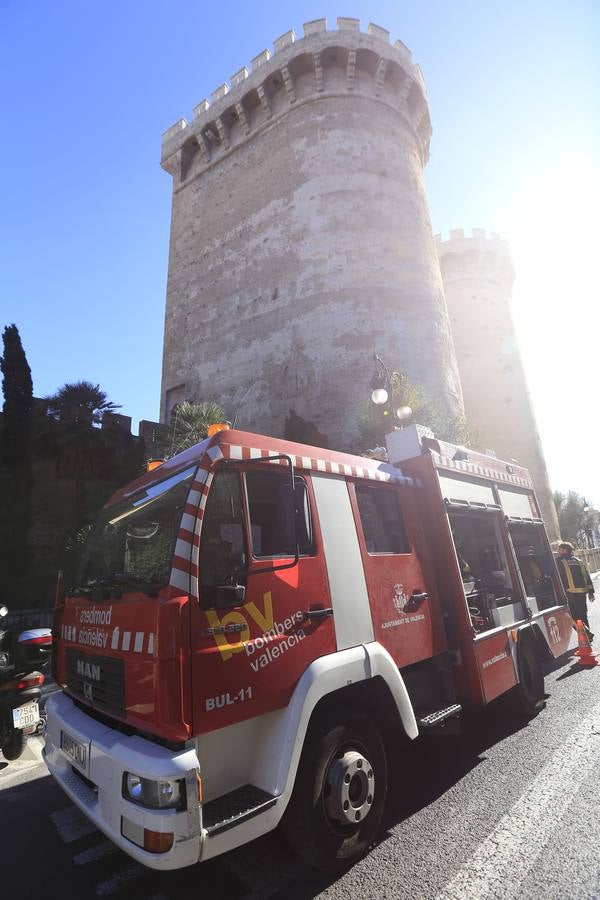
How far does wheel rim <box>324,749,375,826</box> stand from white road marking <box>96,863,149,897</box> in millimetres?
1213

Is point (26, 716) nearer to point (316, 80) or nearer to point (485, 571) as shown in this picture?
point (485, 571)

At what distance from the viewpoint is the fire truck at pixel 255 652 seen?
2.11m

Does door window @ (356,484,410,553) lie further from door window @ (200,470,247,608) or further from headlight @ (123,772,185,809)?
headlight @ (123,772,185,809)

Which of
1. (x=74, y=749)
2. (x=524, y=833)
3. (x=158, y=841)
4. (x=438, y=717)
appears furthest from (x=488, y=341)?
(x=158, y=841)

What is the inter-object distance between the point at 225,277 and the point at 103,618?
25961 millimetres

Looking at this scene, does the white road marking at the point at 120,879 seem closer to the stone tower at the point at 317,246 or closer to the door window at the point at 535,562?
the door window at the point at 535,562

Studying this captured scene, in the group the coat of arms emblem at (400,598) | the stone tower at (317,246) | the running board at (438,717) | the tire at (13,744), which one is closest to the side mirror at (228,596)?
the coat of arms emblem at (400,598)

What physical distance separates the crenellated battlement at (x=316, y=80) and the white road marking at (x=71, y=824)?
96.8 ft

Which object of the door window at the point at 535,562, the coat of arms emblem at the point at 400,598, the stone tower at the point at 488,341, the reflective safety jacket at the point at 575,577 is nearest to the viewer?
the coat of arms emblem at the point at 400,598

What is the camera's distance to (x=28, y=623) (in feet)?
36.6

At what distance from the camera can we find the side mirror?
2.26 m

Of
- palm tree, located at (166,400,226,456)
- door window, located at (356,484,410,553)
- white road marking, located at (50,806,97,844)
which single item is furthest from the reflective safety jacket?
palm tree, located at (166,400,226,456)

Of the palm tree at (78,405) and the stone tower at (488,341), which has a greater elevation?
the stone tower at (488,341)

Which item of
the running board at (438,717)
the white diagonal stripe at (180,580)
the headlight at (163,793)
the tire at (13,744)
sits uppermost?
the white diagonal stripe at (180,580)
